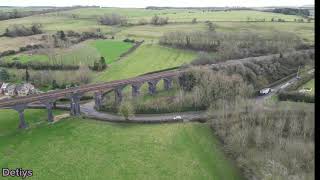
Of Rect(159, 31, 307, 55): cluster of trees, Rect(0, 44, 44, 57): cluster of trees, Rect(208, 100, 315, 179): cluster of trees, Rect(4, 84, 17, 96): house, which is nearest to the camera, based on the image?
Rect(208, 100, 315, 179): cluster of trees

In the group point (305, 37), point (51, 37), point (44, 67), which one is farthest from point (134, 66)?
point (305, 37)

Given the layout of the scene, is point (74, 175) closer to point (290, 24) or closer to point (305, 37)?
point (305, 37)

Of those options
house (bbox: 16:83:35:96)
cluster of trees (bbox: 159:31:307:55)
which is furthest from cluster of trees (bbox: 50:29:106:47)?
house (bbox: 16:83:35:96)

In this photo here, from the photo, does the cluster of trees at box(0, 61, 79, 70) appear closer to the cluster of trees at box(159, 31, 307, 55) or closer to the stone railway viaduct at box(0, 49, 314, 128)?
the stone railway viaduct at box(0, 49, 314, 128)

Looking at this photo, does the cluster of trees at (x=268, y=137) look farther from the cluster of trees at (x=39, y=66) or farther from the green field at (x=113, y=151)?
the cluster of trees at (x=39, y=66)

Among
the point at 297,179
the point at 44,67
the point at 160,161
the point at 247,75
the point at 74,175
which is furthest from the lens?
the point at 44,67

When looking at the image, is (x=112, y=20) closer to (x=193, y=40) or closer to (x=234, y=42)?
(x=193, y=40)
